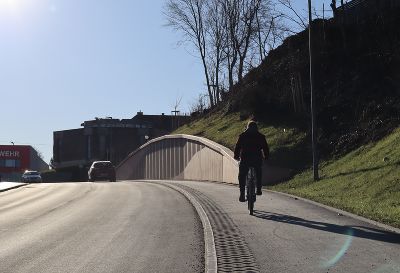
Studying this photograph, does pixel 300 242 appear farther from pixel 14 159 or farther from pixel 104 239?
pixel 14 159

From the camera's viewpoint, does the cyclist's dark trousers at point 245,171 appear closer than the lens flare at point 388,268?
No

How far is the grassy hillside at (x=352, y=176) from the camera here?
39.3ft

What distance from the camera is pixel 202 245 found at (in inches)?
333

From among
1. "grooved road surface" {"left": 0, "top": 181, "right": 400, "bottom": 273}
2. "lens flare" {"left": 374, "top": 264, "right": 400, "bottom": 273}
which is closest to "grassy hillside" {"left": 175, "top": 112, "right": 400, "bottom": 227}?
"grooved road surface" {"left": 0, "top": 181, "right": 400, "bottom": 273}

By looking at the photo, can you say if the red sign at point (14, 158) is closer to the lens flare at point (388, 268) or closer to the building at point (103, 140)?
the building at point (103, 140)

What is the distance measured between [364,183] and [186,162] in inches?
861

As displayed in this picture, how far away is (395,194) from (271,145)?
1275 cm

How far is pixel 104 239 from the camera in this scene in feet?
30.5

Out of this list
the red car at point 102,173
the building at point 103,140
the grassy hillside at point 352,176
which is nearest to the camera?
the grassy hillside at point 352,176

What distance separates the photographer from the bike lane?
6.81 meters

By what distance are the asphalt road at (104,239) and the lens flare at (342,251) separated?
1557mm

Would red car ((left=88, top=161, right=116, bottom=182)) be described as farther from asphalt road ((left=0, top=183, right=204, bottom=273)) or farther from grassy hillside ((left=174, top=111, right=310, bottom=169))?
asphalt road ((left=0, top=183, right=204, bottom=273))

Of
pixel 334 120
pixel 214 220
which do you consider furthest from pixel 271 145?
pixel 214 220

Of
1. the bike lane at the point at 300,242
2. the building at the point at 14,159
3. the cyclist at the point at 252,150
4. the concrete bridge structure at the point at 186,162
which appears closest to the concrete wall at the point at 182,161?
the concrete bridge structure at the point at 186,162
